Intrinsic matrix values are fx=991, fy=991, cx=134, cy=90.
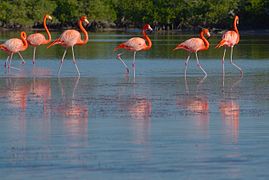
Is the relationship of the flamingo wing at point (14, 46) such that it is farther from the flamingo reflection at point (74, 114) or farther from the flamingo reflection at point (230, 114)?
the flamingo reflection at point (230, 114)

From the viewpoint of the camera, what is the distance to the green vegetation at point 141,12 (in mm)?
77125

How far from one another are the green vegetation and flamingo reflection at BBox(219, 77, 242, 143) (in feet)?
197

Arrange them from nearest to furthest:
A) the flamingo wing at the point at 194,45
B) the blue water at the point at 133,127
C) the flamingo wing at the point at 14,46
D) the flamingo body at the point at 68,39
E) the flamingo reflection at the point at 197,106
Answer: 1. the blue water at the point at 133,127
2. the flamingo reflection at the point at 197,106
3. the flamingo wing at the point at 194,45
4. the flamingo body at the point at 68,39
5. the flamingo wing at the point at 14,46

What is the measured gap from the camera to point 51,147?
10859 mm

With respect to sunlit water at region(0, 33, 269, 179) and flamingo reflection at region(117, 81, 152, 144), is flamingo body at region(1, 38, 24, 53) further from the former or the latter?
flamingo reflection at region(117, 81, 152, 144)

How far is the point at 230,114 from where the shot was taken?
13789mm

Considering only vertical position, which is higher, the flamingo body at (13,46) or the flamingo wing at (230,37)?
the flamingo wing at (230,37)

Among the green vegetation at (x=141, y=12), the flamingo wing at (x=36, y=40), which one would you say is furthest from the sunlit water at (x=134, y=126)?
the green vegetation at (x=141, y=12)

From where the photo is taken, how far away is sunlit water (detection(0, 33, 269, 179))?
9.63 meters

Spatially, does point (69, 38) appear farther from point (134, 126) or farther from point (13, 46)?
point (134, 126)

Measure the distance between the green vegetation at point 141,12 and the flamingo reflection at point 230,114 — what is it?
60.1m

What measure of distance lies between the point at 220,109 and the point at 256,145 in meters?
3.48

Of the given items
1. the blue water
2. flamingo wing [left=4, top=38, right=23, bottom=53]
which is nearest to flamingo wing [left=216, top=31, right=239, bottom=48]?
the blue water

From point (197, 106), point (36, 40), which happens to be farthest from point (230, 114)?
point (36, 40)
